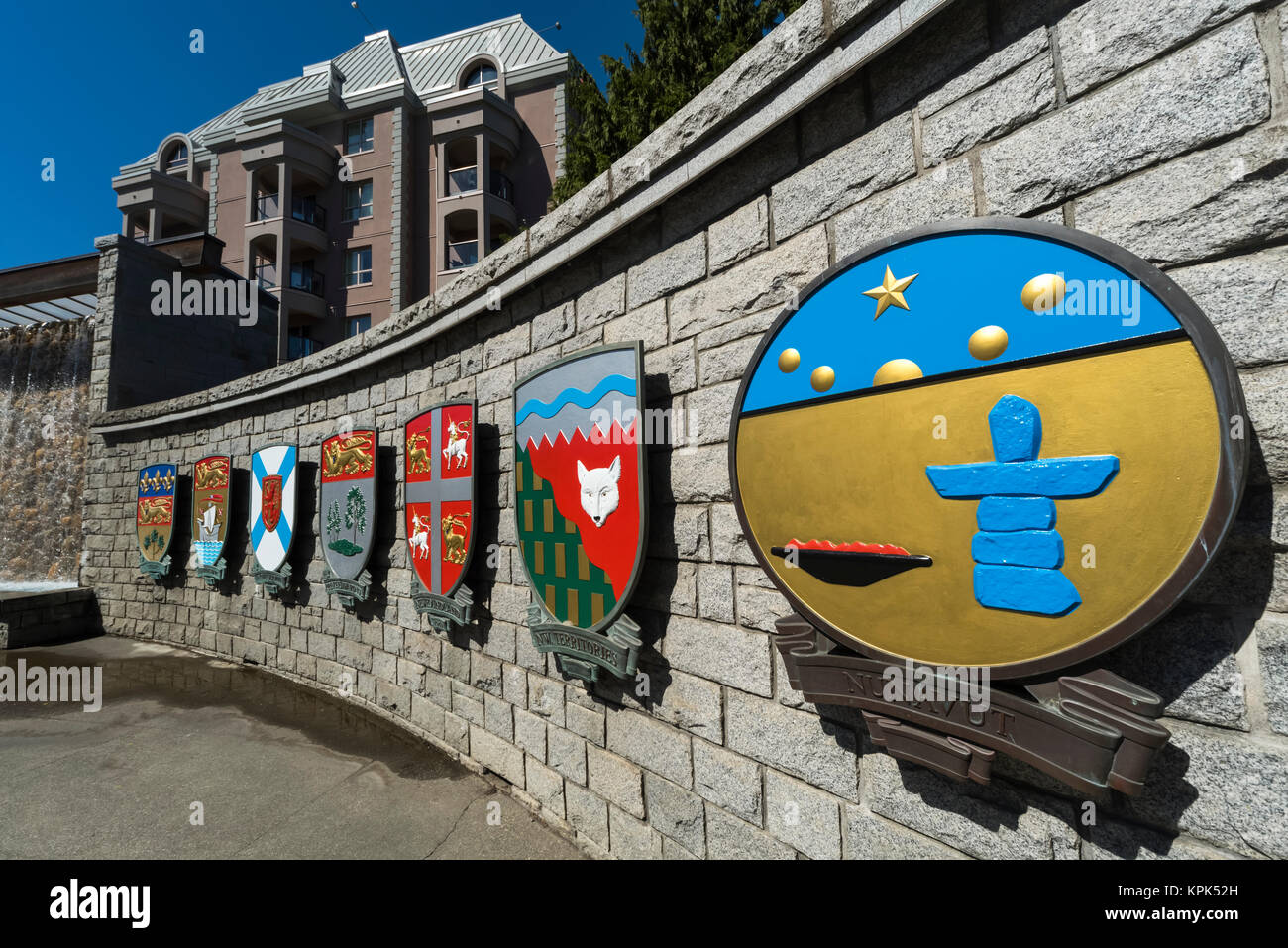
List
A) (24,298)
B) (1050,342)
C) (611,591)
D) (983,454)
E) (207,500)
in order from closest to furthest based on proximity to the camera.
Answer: (1050,342) → (983,454) → (611,591) → (207,500) → (24,298)

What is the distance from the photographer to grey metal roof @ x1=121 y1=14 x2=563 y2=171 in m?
21.1

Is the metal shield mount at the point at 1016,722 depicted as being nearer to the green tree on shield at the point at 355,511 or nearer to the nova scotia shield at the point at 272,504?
the green tree on shield at the point at 355,511

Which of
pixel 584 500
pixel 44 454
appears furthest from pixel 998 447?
pixel 44 454

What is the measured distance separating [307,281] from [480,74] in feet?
32.0

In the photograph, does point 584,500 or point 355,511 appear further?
point 355,511

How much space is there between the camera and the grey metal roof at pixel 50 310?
41.2 feet

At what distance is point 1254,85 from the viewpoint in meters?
1.34

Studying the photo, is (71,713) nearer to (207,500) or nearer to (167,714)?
(167,714)

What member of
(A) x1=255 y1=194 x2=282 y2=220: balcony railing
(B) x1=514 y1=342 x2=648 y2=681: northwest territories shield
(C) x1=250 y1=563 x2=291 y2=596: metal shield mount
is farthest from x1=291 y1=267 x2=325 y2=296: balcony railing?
(B) x1=514 y1=342 x2=648 y2=681: northwest territories shield

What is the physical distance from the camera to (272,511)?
21.7 feet

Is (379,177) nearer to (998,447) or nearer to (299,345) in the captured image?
(299,345)

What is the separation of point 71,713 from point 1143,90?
8571mm

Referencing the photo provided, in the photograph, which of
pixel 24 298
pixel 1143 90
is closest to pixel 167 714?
Answer: pixel 1143 90

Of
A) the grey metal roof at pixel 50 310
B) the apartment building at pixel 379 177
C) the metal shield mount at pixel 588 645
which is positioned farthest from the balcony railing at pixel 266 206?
the metal shield mount at pixel 588 645
